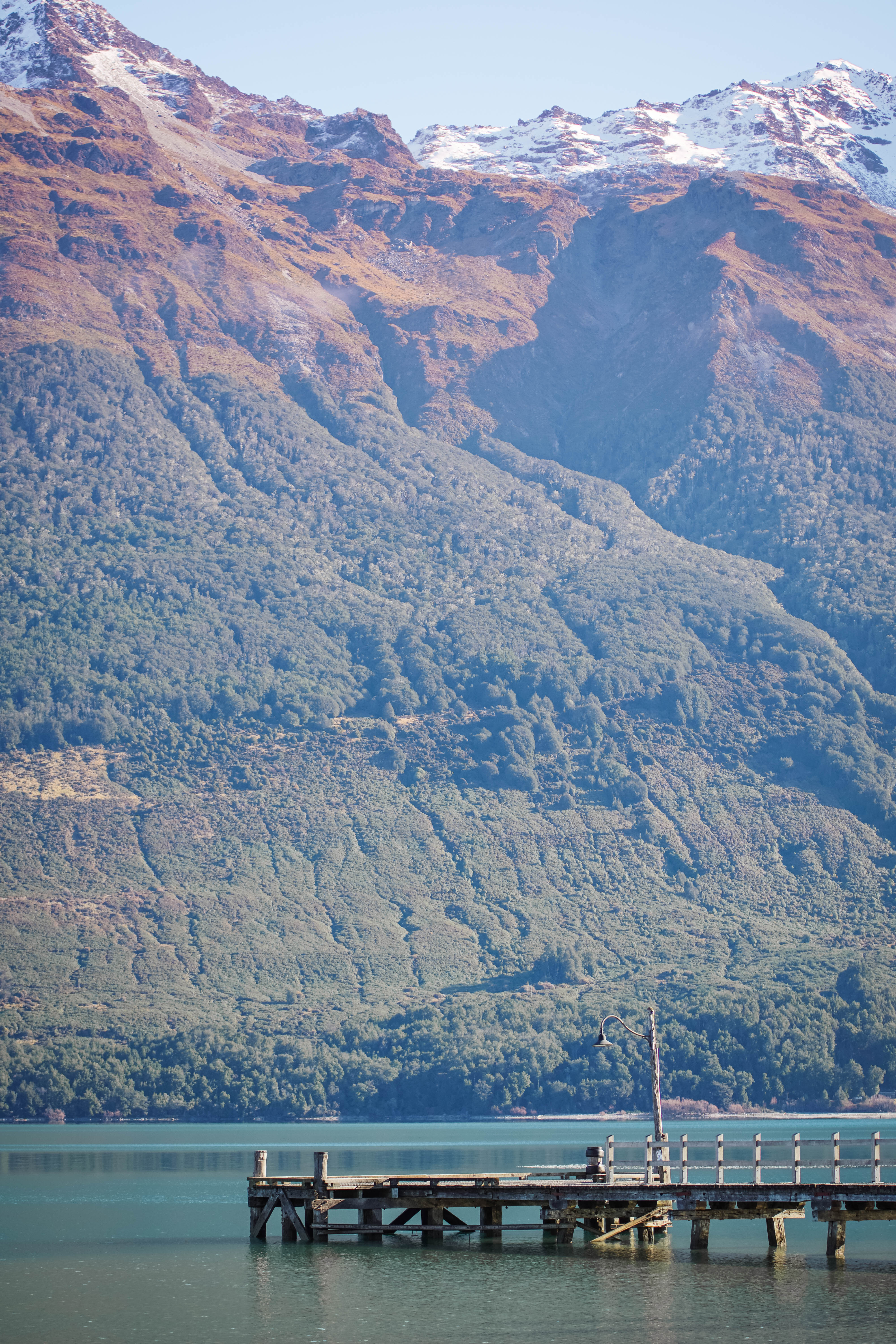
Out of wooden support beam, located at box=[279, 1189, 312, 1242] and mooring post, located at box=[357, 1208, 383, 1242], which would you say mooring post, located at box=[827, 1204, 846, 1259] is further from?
wooden support beam, located at box=[279, 1189, 312, 1242]

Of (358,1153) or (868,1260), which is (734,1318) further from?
(358,1153)

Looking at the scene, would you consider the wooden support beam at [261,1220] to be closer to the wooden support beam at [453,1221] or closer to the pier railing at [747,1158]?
the wooden support beam at [453,1221]

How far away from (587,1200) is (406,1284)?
24.0ft

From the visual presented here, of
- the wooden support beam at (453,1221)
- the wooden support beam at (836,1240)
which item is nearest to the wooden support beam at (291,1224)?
the wooden support beam at (453,1221)

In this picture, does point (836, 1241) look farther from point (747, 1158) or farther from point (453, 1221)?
point (747, 1158)

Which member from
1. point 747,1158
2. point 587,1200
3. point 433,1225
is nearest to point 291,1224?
point 433,1225

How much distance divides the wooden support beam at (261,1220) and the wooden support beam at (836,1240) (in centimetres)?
2070

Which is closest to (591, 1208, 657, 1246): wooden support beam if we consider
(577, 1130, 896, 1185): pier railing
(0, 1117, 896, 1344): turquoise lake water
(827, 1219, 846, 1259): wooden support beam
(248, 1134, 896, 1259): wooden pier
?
(248, 1134, 896, 1259): wooden pier

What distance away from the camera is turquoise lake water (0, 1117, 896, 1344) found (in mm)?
52406

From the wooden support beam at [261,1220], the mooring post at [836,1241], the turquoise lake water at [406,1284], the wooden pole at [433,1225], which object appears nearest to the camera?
the turquoise lake water at [406,1284]

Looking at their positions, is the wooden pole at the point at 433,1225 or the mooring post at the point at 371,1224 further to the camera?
the wooden pole at the point at 433,1225

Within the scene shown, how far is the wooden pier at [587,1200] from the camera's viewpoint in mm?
59906

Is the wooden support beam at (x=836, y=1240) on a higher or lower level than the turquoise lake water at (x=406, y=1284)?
higher

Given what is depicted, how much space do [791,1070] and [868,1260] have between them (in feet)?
440
